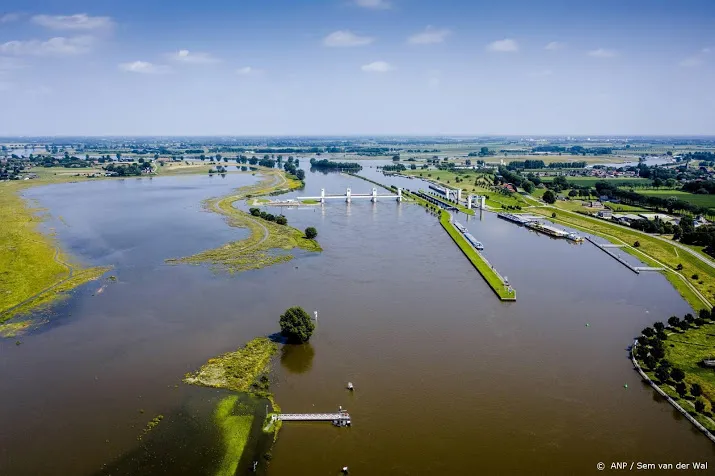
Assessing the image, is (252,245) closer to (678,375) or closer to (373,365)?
(373,365)

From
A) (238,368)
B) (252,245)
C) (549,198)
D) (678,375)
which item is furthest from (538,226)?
(238,368)

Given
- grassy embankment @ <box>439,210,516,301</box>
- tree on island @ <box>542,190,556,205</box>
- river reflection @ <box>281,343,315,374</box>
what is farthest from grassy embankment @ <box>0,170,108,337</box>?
tree on island @ <box>542,190,556,205</box>

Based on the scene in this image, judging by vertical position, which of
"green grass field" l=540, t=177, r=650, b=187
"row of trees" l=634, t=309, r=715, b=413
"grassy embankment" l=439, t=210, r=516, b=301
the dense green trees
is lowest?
"row of trees" l=634, t=309, r=715, b=413

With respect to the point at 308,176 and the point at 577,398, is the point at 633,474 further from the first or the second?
the point at 308,176

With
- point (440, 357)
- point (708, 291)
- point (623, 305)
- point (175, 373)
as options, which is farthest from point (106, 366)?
point (708, 291)

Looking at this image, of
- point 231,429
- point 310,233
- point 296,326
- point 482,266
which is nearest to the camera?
point 231,429

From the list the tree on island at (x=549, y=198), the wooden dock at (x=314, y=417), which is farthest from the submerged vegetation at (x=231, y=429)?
the tree on island at (x=549, y=198)

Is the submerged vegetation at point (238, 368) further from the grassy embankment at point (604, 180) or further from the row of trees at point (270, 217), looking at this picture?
the grassy embankment at point (604, 180)

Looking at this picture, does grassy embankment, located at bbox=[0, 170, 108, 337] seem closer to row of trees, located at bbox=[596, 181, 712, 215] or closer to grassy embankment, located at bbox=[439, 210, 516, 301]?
grassy embankment, located at bbox=[439, 210, 516, 301]
